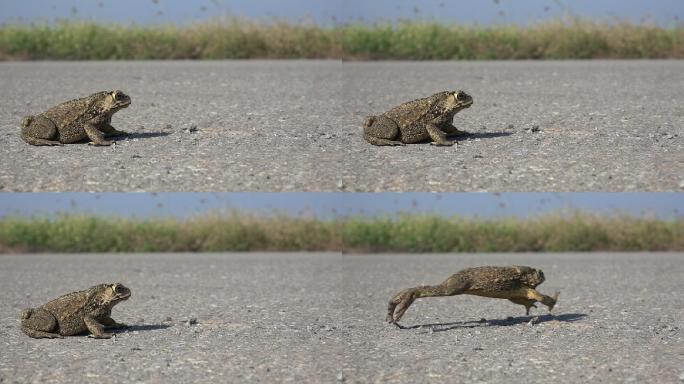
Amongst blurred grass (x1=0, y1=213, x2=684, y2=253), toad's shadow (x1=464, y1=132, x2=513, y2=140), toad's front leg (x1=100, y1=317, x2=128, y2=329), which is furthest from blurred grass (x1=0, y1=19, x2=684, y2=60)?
toad's front leg (x1=100, y1=317, x2=128, y2=329)

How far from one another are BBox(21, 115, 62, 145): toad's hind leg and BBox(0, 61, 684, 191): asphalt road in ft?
0.30

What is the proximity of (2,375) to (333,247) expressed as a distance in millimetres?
10419

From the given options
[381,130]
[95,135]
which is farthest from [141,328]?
[381,130]

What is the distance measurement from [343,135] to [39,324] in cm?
288

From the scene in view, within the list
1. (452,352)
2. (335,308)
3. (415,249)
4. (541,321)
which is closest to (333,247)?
(415,249)

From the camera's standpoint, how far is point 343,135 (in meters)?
8.69

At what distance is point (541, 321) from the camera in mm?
8297

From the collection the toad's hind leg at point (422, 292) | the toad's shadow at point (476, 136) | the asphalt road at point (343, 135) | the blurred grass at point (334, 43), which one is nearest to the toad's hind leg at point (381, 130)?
the asphalt road at point (343, 135)

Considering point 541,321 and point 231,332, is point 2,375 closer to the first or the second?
point 231,332

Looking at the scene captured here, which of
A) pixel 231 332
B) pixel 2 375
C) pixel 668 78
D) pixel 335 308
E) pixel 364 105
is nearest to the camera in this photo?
pixel 2 375

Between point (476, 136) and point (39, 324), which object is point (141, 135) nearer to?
point (39, 324)

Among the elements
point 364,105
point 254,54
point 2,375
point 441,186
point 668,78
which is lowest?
point 2,375

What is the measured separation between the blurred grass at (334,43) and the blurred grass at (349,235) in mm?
2930

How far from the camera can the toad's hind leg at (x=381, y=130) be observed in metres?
8.09
